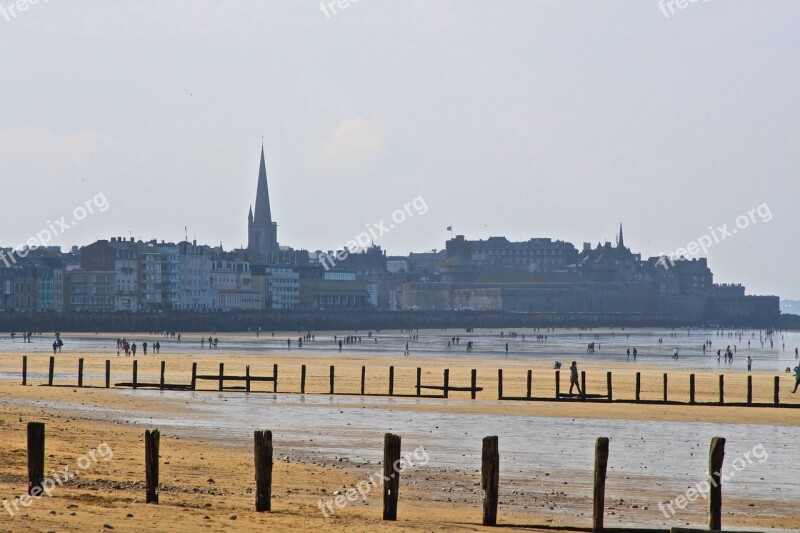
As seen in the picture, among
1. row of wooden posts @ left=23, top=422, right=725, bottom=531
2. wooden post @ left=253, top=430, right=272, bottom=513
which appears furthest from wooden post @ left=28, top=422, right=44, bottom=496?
wooden post @ left=253, top=430, right=272, bottom=513

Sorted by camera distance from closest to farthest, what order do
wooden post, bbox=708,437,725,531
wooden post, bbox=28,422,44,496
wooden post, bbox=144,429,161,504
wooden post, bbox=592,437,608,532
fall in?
wooden post, bbox=592,437,608,532 < wooden post, bbox=28,422,44,496 < wooden post, bbox=708,437,725,531 < wooden post, bbox=144,429,161,504

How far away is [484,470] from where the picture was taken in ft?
53.3

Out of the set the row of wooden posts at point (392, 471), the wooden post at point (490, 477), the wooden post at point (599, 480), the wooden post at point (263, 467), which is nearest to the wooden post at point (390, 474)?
the row of wooden posts at point (392, 471)

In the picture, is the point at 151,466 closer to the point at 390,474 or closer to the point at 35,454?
the point at 35,454

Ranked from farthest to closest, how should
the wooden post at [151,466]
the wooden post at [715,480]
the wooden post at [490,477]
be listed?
the wooden post at [151,466], the wooden post at [715,480], the wooden post at [490,477]

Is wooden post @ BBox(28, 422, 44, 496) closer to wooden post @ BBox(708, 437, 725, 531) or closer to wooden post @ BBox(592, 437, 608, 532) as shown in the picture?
wooden post @ BBox(592, 437, 608, 532)

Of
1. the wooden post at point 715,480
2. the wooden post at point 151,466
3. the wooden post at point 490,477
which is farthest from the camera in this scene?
the wooden post at point 151,466

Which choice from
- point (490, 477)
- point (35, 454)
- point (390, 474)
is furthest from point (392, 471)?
point (35, 454)

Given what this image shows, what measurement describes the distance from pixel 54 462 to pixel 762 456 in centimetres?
1408

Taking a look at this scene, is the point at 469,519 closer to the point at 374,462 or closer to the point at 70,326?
the point at 374,462

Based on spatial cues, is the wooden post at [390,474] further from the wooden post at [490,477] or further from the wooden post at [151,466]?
the wooden post at [151,466]

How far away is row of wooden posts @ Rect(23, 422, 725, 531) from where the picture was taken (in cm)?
1608

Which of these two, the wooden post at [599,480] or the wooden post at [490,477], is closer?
the wooden post at [599,480]

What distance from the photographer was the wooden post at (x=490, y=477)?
16.1 metres
